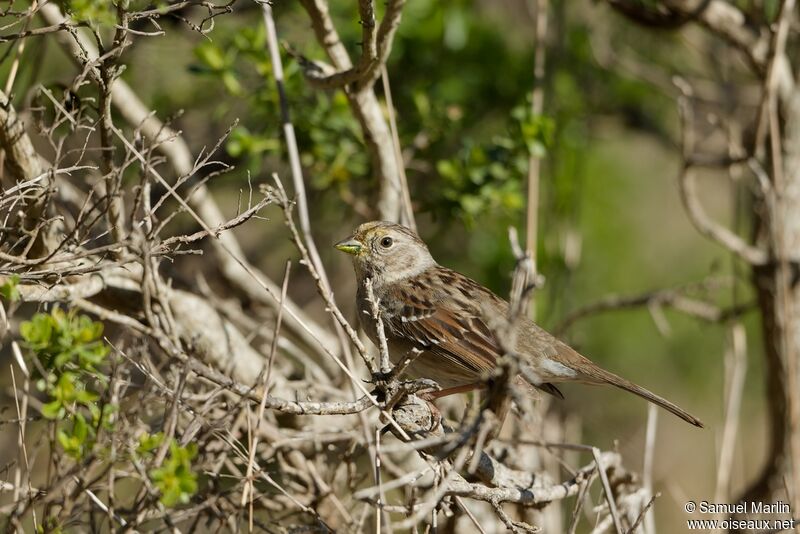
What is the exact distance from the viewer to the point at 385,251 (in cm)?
394

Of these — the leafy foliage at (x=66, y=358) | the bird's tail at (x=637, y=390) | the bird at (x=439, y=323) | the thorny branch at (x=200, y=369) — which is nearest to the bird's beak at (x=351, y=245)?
the bird at (x=439, y=323)

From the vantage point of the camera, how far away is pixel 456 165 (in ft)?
13.3

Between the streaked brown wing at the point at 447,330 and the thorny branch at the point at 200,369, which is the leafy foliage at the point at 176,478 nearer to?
the thorny branch at the point at 200,369

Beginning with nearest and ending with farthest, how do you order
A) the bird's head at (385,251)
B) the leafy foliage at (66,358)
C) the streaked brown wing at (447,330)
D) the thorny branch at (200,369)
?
the leafy foliage at (66,358) → the thorny branch at (200,369) → the streaked brown wing at (447,330) → the bird's head at (385,251)

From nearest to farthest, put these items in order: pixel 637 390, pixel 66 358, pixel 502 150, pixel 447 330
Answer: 1. pixel 66 358
2. pixel 637 390
3. pixel 447 330
4. pixel 502 150

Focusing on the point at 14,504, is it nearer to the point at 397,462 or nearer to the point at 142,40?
the point at 397,462

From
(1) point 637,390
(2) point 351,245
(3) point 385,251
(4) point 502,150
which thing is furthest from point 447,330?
(4) point 502,150

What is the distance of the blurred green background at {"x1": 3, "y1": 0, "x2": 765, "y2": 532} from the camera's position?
13.5ft

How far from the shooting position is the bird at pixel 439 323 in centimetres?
364

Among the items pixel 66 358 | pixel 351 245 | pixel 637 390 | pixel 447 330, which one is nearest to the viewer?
pixel 66 358

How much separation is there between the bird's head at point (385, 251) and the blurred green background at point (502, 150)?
0.86 ft

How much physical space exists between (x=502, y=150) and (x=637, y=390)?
1.27 meters

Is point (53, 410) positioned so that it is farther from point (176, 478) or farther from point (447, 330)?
point (447, 330)

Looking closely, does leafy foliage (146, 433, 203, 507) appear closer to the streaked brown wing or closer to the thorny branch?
the thorny branch
